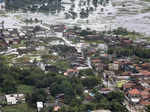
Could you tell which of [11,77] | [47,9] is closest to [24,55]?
[11,77]

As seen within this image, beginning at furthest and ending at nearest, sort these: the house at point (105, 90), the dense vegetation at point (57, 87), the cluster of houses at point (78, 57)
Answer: the cluster of houses at point (78, 57) → the house at point (105, 90) → the dense vegetation at point (57, 87)

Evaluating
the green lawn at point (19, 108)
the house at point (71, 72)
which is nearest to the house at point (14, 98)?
the green lawn at point (19, 108)

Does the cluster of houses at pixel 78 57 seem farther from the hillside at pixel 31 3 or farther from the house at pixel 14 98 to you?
the hillside at pixel 31 3

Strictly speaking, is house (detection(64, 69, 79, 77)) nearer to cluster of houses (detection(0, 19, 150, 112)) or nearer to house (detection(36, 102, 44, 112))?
cluster of houses (detection(0, 19, 150, 112))

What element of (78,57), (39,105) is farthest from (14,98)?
(78,57)

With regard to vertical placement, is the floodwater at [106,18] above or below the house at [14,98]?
above

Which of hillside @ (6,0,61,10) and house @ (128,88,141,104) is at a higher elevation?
hillside @ (6,0,61,10)

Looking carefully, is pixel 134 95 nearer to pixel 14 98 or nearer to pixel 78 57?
pixel 14 98

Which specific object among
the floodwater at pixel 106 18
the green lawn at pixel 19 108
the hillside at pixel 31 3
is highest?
the hillside at pixel 31 3

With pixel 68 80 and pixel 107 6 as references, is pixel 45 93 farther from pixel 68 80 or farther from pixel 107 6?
pixel 107 6

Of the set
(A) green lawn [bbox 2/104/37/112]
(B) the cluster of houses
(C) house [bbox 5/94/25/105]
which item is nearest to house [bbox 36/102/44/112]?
(B) the cluster of houses
